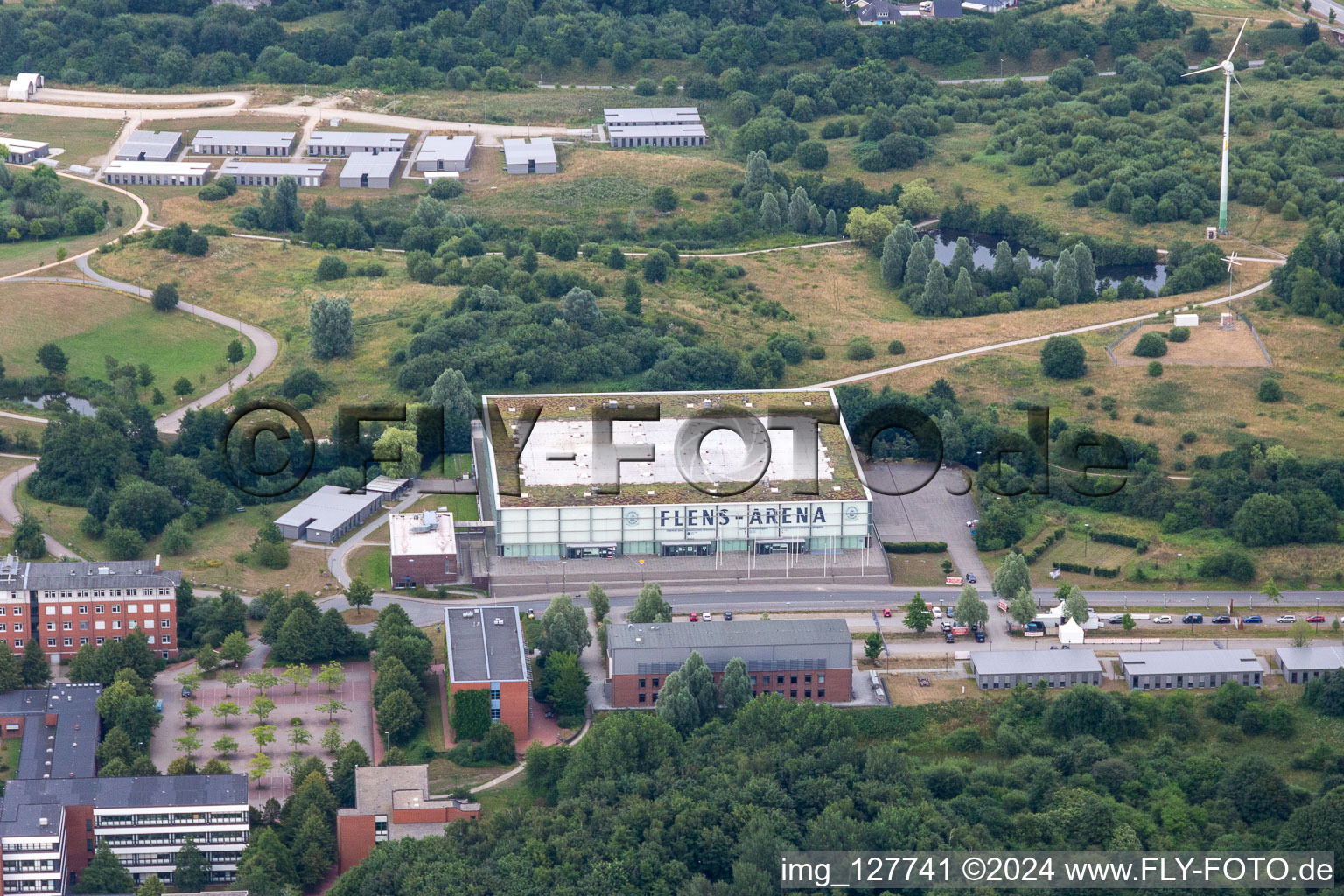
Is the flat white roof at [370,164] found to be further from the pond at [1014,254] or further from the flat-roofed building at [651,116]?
the pond at [1014,254]

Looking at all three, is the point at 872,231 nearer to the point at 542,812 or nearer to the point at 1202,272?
the point at 1202,272

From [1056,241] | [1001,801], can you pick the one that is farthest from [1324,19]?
[1001,801]

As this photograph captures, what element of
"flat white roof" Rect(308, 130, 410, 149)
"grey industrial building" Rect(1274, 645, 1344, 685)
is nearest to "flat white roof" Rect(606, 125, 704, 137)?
"flat white roof" Rect(308, 130, 410, 149)

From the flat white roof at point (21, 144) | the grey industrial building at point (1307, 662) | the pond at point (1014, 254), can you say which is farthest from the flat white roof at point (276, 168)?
the grey industrial building at point (1307, 662)

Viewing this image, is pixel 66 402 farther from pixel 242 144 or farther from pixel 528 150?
pixel 528 150

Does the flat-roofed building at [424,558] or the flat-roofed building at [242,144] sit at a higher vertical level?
the flat-roofed building at [242,144]
